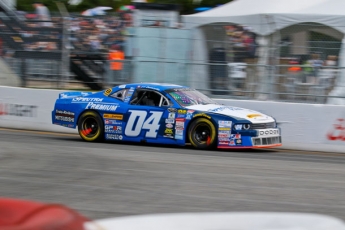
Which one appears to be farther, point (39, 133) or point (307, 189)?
point (39, 133)

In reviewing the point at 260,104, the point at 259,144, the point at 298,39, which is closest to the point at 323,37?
the point at 298,39

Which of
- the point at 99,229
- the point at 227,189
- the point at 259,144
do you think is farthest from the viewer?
the point at 259,144

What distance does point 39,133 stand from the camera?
15.5m

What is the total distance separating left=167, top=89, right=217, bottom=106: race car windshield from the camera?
1299 cm

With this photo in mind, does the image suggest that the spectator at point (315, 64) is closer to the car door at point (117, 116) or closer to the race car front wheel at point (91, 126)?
the car door at point (117, 116)

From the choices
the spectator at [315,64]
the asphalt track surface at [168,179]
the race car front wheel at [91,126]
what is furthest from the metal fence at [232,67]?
the race car front wheel at [91,126]

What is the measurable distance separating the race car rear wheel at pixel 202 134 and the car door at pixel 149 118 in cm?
43

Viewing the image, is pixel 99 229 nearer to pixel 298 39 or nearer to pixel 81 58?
pixel 298 39

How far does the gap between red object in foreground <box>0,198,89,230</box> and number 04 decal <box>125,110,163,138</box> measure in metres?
10.5

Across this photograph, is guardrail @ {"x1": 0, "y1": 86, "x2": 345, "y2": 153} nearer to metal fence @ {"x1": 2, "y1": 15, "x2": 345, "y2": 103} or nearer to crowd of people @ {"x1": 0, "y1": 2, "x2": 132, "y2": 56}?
metal fence @ {"x1": 2, "y1": 15, "x2": 345, "y2": 103}

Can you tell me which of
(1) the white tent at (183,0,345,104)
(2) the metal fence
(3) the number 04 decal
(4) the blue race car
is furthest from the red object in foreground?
(1) the white tent at (183,0,345,104)

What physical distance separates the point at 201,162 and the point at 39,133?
647 centimetres

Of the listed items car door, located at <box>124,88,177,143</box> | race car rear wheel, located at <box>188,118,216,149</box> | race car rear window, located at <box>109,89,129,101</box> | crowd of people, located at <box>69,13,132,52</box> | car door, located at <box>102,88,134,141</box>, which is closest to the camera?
race car rear wheel, located at <box>188,118,216,149</box>

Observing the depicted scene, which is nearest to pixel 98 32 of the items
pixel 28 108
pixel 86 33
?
pixel 86 33
